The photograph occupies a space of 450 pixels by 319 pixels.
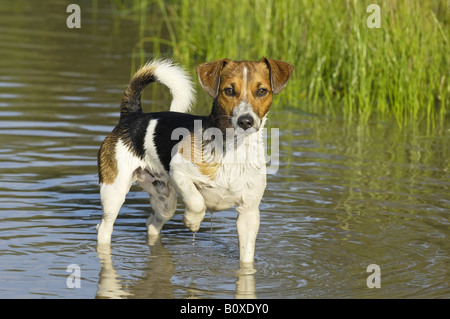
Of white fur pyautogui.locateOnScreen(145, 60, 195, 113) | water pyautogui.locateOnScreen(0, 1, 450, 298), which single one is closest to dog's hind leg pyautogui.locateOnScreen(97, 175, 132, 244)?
water pyautogui.locateOnScreen(0, 1, 450, 298)

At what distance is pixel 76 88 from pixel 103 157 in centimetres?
656

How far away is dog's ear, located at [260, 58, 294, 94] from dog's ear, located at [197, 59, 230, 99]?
34 cm

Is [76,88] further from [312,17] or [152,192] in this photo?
[152,192]

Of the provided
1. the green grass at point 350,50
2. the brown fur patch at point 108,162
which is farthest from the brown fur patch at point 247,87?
the green grass at point 350,50

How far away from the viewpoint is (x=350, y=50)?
1137cm

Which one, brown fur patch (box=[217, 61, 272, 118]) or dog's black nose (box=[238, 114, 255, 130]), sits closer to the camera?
dog's black nose (box=[238, 114, 255, 130])

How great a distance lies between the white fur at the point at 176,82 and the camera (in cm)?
689

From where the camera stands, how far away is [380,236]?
6.96 metres

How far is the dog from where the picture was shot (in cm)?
588

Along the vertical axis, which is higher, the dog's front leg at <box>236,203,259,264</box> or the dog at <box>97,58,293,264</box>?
the dog at <box>97,58,293,264</box>

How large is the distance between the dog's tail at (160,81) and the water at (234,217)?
108cm

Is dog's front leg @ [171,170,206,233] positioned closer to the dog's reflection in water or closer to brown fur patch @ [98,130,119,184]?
the dog's reflection in water

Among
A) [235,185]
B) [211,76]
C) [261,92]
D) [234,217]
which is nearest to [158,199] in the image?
[234,217]
